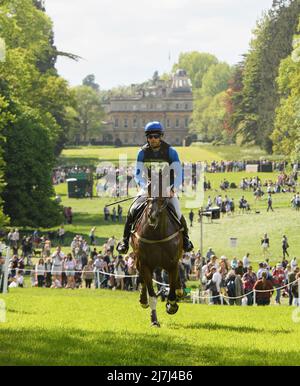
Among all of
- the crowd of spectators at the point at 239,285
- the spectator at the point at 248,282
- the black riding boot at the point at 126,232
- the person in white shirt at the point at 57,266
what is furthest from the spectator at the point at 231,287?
the black riding boot at the point at 126,232

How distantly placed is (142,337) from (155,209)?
2.11 metres

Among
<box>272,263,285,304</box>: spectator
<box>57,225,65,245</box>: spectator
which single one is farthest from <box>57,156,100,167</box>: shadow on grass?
<box>272,263,285,304</box>: spectator

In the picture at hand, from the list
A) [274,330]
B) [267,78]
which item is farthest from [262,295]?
[267,78]

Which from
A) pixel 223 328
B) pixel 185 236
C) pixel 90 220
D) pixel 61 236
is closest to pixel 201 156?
pixel 90 220

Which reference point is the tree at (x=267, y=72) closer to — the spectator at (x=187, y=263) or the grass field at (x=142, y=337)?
the spectator at (x=187, y=263)

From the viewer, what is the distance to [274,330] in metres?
16.5

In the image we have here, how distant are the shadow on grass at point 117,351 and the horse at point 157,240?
1.50 meters

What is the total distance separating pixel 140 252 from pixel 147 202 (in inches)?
35.1

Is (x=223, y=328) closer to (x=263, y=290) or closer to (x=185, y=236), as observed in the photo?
(x=185, y=236)

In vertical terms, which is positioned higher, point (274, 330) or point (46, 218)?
point (274, 330)

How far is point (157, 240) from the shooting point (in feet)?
51.2
